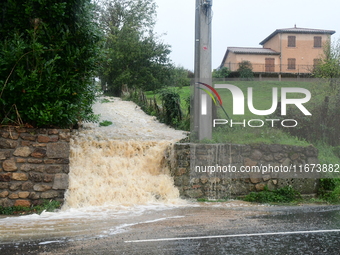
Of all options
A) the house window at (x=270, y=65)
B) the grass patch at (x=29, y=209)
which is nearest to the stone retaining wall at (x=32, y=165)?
the grass patch at (x=29, y=209)

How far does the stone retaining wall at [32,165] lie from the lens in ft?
29.9

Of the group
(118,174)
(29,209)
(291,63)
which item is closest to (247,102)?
(118,174)

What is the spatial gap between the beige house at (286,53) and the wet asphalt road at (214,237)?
31.0 metres

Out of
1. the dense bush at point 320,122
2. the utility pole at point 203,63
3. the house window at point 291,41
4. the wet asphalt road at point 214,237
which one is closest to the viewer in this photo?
the wet asphalt road at point 214,237

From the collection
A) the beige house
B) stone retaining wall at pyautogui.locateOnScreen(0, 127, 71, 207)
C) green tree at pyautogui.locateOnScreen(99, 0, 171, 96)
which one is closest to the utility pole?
stone retaining wall at pyautogui.locateOnScreen(0, 127, 71, 207)

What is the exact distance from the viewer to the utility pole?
37.6 ft

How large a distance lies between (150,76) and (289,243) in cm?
2374

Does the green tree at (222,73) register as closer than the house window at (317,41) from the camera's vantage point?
Yes

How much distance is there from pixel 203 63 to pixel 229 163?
9.47 feet

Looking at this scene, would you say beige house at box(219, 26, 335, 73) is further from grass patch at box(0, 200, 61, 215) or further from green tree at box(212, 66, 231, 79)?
grass patch at box(0, 200, 61, 215)

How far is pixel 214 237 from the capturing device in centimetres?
648

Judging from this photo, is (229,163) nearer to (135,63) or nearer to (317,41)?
(135,63)

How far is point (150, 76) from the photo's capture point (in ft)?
95.1

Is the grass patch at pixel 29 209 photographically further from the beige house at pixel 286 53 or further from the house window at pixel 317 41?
the house window at pixel 317 41
